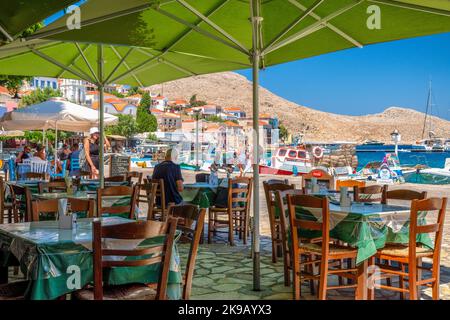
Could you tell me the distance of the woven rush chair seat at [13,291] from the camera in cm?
296

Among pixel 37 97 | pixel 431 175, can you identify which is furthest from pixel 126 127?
pixel 431 175

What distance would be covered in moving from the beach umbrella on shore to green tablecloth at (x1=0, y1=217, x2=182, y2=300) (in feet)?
6.13

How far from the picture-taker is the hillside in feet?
458

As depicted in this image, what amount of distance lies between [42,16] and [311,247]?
3.10 metres

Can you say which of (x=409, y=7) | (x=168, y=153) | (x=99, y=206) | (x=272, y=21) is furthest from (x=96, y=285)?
(x=168, y=153)

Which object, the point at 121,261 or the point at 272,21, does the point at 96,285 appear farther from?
the point at 272,21

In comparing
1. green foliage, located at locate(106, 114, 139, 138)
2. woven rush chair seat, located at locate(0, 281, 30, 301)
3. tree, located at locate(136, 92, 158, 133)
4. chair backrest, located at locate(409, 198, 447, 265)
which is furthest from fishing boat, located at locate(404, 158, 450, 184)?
tree, located at locate(136, 92, 158, 133)

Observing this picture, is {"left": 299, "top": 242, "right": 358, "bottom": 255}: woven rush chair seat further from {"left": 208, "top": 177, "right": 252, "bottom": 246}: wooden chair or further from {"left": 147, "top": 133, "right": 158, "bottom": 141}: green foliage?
{"left": 147, "top": 133, "right": 158, "bottom": 141}: green foliage

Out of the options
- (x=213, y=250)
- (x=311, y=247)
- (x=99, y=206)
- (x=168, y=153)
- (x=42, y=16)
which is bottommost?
(x=213, y=250)

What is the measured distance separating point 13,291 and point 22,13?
252 cm

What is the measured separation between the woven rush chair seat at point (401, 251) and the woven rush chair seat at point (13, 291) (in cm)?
282

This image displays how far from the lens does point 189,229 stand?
11.2 feet
